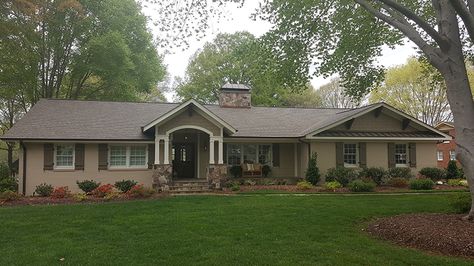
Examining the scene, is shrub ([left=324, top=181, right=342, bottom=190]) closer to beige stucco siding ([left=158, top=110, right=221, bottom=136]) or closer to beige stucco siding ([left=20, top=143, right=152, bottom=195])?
beige stucco siding ([left=158, top=110, right=221, bottom=136])

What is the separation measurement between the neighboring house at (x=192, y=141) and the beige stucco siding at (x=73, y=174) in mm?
40

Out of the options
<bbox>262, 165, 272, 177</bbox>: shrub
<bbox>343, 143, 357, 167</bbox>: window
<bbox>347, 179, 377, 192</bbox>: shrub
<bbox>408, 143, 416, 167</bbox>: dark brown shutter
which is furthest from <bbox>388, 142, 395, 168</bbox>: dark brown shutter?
<bbox>262, 165, 272, 177</bbox>: shrub

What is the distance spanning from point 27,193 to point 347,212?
543 inches

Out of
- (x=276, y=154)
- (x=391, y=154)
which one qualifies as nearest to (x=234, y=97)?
(x=276, y=154)

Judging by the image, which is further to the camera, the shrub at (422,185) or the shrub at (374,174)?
the shrub at (374,174)

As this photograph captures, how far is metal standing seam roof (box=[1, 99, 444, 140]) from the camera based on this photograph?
17250 millimetres

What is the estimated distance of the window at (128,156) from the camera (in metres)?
18.0

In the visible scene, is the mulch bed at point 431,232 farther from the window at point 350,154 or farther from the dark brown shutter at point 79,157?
the dark brown shutter at point 79,157

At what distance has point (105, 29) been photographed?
2836cm

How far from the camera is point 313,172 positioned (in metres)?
18.5

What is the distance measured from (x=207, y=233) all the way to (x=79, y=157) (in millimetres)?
11113

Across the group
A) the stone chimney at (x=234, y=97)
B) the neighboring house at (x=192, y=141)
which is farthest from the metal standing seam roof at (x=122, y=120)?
the stone chimney at (x=234, y=97)

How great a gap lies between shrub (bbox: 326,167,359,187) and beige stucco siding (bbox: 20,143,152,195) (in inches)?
354

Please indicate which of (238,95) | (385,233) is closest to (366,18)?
(385,233)
